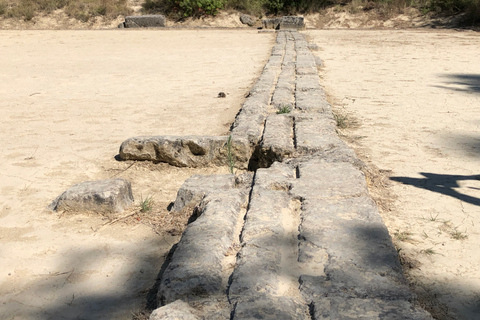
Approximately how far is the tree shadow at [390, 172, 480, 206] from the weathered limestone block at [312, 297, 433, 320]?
135 centimetres

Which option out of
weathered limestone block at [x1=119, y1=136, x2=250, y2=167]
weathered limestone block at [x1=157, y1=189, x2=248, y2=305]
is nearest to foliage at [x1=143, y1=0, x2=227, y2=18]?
weathered limestone block at [x1=119, y1=136, x2=250, y2=167]

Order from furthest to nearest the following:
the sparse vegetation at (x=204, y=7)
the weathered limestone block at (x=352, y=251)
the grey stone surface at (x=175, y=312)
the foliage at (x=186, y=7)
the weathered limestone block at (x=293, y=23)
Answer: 1. the foliage at (x=186, y=7)
2. the sparse vegetation at (x=204, y=7)
3. the weathered limestone block at (x=293, y=23)
4. the weathered limestone block at (x=352, y=251)
5. the grey stone surface at (x=175, y=312)

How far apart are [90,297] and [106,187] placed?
3.07 feet

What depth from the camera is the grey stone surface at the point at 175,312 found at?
150 cm

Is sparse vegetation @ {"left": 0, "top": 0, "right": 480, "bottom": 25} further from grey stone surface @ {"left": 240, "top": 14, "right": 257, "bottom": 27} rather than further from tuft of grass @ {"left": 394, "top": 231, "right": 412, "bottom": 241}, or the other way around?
tuft of grass @ {"left": 394, "top": 231, "right": 412, "bottom": 241}

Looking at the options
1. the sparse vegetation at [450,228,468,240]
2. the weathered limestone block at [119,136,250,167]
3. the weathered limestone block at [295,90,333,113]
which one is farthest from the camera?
the weathered limestone block at [295,90,333,113]

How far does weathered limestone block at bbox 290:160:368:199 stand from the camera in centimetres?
242

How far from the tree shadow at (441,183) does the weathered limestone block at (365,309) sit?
4.43 ft

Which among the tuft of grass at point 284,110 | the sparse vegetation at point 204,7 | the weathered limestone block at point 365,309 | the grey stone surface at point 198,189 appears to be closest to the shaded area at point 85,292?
the grey stone surface at point 198,189

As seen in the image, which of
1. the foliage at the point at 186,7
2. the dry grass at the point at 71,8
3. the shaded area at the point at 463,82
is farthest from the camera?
the dry grass at the point at 71,8

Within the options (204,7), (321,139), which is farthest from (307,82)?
(204,7)

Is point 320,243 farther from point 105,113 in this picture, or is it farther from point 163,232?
point 105,113

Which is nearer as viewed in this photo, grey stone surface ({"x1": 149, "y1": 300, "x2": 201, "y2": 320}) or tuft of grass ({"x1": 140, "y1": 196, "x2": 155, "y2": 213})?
grey stone surface ({"x1": 149, "y1": 300, "x2": 201, "y2": 320})

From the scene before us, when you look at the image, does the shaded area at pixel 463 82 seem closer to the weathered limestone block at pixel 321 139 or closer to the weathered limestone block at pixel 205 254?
the weathered limestone block at pixel 321 139
